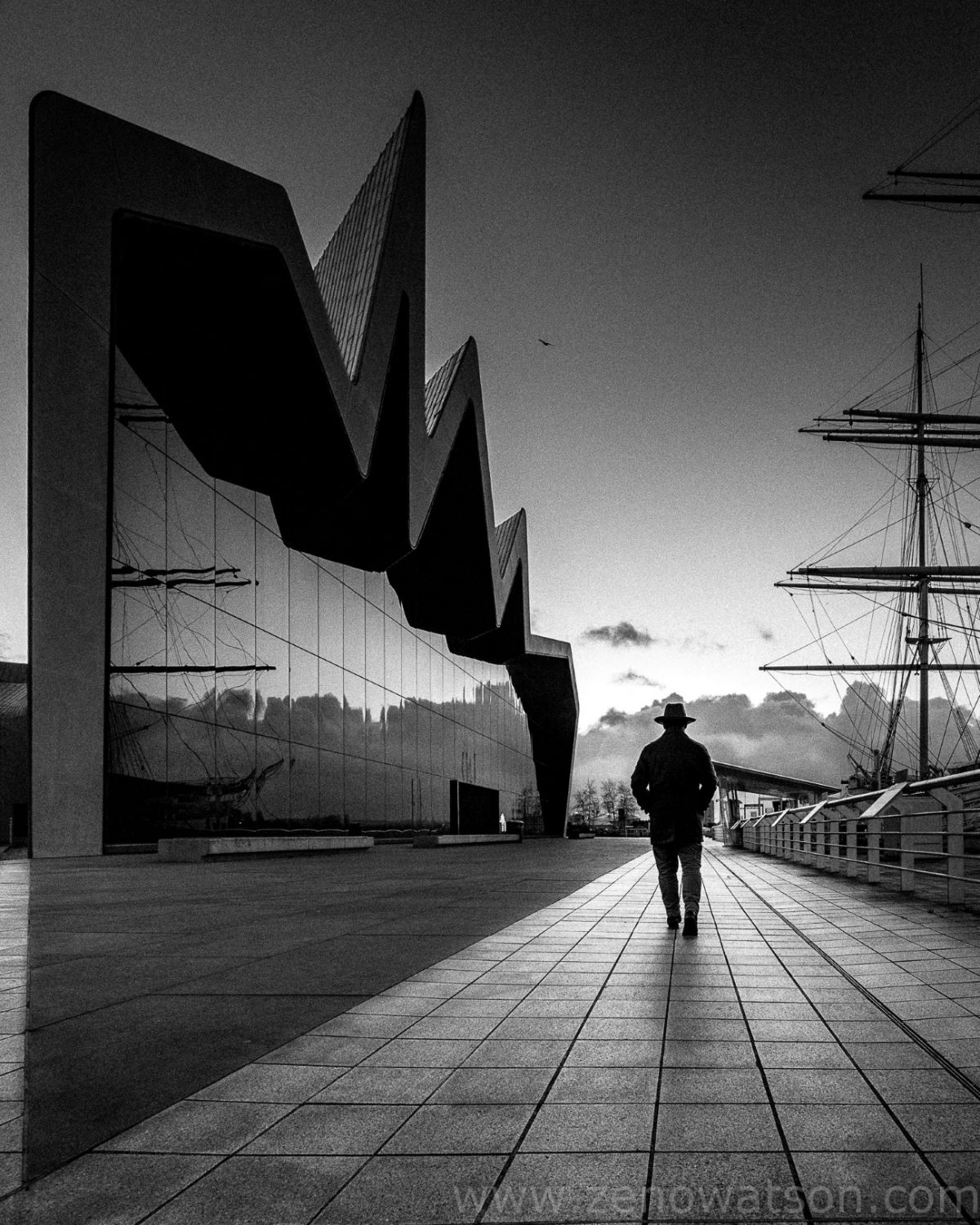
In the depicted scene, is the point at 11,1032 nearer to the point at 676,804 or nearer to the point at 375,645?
the point at 676,804

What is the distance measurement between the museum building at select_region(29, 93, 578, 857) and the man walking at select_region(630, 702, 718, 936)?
10.4 metres

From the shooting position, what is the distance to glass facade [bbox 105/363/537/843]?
708 inches

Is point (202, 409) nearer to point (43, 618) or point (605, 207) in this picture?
point (43, 618)

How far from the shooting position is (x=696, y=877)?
7898mm

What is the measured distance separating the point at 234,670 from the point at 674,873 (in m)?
14.7

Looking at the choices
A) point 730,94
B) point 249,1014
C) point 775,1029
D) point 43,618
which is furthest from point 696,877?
point 730,94

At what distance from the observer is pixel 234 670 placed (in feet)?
70.4

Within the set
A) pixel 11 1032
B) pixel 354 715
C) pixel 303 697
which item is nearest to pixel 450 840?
pixel 354 715

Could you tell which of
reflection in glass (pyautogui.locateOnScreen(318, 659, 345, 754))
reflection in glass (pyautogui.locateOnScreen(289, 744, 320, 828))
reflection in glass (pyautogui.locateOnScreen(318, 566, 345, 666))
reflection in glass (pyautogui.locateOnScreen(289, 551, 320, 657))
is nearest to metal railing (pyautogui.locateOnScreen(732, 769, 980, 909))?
reflection in glass (pyautogui.locateOnScreen(289, 744, 320, 828))

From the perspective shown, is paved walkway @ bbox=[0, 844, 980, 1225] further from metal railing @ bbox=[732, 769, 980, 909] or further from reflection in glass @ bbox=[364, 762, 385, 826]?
reflection in glass @ bbox=[364, 762, 385, 826]

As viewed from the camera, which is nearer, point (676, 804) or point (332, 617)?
point (676, 804)

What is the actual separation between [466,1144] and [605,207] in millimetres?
18259

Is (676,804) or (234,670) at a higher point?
(234,670)

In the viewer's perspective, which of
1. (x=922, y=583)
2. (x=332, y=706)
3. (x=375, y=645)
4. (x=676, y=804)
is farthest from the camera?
(x=922, y=583)
